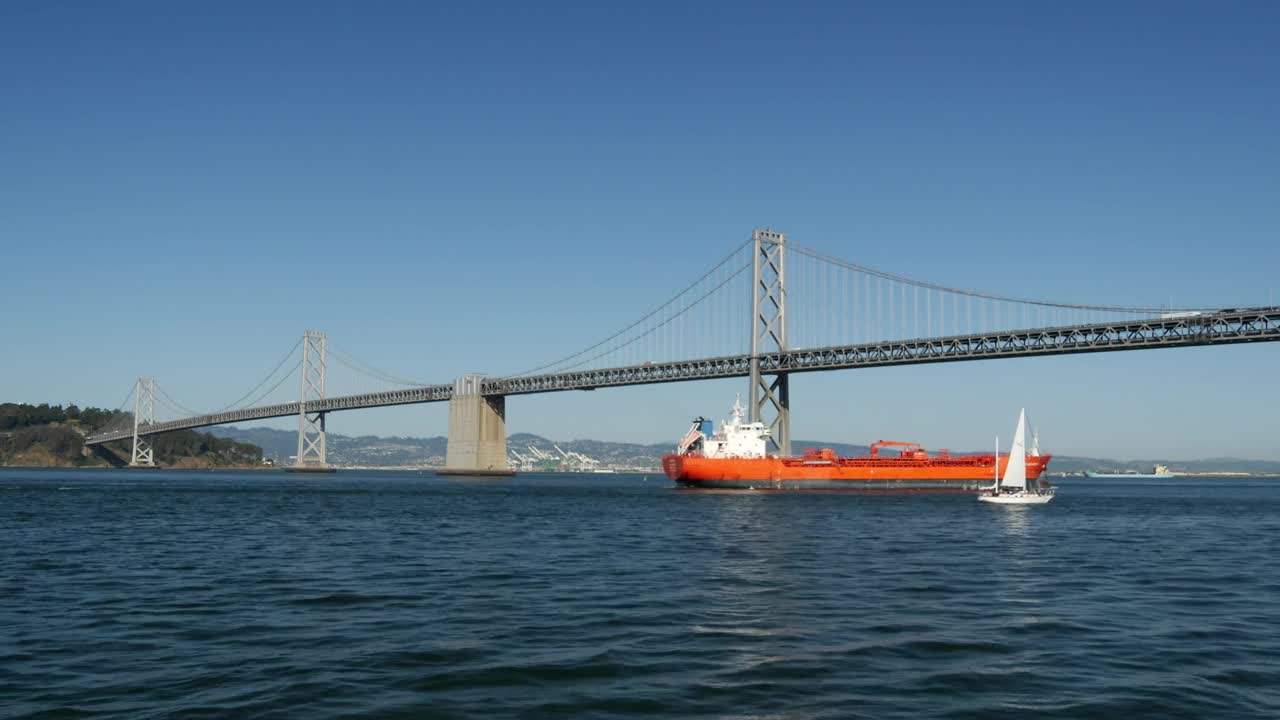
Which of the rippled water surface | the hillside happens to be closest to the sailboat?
the rippled water surface

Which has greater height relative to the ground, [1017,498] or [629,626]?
[629,626]

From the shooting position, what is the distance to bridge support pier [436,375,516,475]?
104 meters

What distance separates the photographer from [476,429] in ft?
343

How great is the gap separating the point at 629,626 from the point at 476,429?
93.7 m

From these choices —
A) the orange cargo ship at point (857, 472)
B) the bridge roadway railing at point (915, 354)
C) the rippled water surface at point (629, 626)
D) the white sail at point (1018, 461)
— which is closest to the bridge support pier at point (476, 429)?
the bridge roadway railing at point (915, 354)

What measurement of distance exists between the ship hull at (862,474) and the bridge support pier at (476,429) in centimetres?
4190

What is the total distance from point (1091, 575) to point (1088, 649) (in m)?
8.45

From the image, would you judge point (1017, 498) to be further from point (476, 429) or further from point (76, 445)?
point (76, 445)

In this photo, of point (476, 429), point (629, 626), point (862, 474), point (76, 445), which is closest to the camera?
point (629, 626)

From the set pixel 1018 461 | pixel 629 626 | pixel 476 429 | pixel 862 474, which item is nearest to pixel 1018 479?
pixel 1018 461

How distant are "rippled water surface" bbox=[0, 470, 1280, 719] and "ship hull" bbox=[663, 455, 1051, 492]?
40.2m

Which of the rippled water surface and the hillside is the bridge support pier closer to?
the hillside

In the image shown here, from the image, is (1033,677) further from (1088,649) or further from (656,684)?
(656,684)

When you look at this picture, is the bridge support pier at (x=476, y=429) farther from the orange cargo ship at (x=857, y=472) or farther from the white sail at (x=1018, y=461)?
the white sail at (x=1018, y=461)
